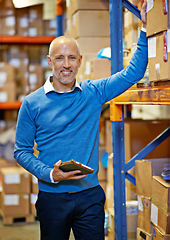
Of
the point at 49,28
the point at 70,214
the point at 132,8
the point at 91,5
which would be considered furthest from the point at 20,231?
the point at 49,28

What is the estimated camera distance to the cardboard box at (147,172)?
2.84 meters

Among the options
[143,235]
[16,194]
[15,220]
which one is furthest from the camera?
[15,220]

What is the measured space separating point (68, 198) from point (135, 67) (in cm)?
82

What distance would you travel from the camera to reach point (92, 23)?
391 centimetres

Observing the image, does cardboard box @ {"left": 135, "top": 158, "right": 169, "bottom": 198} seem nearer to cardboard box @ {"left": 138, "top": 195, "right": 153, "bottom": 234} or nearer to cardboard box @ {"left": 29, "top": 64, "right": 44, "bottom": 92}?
cardboard box @ {"left": 138, "top": 195, "right": 153, "bottom": 234}

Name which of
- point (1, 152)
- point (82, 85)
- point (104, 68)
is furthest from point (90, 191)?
point (1, 152)

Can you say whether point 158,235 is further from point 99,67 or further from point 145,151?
point 99,67

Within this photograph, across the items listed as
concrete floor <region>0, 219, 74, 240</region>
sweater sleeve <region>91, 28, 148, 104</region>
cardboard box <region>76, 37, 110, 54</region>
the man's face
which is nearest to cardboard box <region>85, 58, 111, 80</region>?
cardboard box <region>76, 37, 110, 54</region>

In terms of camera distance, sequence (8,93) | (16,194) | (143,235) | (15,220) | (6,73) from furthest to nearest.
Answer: (8,93)
(6,73)
(15,220)
(16,194)
(143,235)

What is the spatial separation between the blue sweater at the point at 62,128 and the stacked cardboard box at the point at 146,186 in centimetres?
76

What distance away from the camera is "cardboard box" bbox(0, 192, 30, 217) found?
476cm

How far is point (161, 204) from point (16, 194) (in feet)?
8.65

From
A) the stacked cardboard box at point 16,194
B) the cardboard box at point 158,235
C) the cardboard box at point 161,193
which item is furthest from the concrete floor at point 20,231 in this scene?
the cardboard box at point 161,193

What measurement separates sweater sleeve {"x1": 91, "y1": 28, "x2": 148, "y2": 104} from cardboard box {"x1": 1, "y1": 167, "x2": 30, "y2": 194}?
274cm
